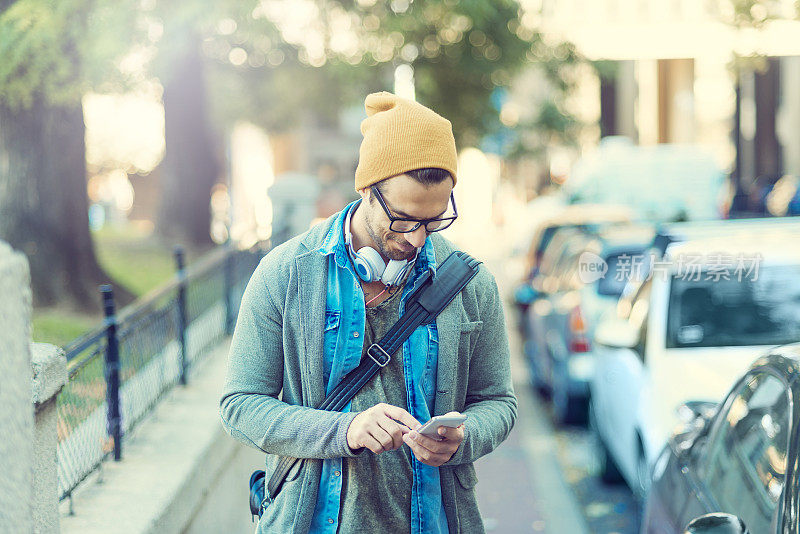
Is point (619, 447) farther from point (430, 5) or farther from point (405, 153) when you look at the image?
point (430, 5)

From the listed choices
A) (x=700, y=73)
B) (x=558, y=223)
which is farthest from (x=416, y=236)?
(x=700, y=73)

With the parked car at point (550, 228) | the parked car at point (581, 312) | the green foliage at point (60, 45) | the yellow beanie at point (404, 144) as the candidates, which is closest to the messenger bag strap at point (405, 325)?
the yellow beanie at point (404, 144)

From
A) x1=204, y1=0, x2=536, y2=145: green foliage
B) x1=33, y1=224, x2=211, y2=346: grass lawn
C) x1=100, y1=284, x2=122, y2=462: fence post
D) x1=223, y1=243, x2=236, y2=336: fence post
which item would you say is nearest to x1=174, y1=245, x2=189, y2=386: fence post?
x1=100, y1=284, x2=122, y2=462: fence post

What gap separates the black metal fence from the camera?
4.28m

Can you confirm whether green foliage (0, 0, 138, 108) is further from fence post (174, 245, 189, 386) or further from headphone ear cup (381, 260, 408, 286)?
headphone ear cup (381, 260, 408, 286)

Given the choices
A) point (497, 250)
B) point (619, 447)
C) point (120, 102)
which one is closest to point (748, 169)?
point (497, 250)

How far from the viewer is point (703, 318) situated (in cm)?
622

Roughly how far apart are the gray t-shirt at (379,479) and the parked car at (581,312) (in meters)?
6.16

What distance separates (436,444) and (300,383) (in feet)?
1.39

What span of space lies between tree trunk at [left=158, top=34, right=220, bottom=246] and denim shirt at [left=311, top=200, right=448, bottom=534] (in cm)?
1500

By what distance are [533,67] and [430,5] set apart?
5.54 meters

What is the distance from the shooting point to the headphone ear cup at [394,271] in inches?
101

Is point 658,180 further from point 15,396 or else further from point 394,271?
point 15,396

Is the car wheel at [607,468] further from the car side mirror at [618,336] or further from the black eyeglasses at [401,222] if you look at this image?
the black eyeglasses at [401,222]
